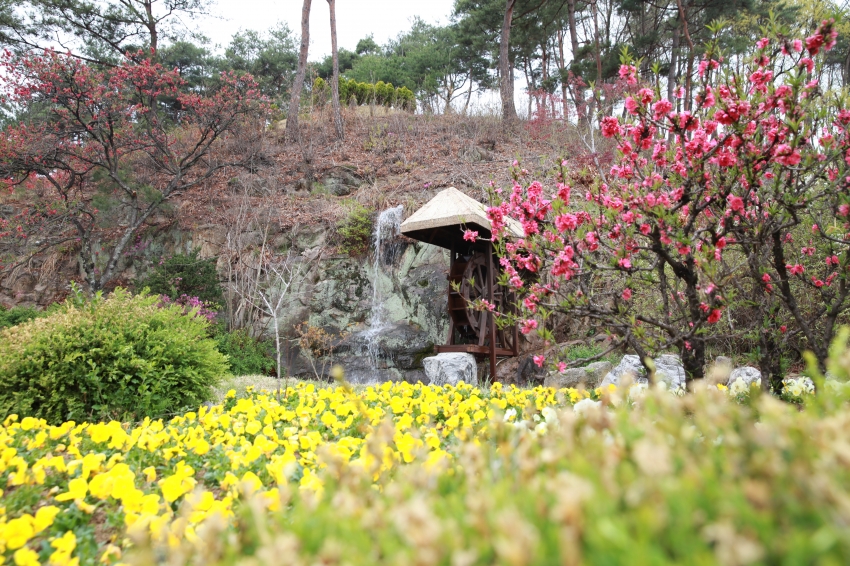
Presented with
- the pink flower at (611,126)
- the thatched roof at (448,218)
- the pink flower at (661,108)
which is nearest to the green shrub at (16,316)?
the thatched roof at (448,218)

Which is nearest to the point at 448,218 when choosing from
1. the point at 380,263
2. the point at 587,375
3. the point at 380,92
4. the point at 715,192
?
the point at 587,375

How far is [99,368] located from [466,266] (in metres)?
5.57

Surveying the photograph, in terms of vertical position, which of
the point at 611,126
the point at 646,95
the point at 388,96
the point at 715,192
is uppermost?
the point at 388,96

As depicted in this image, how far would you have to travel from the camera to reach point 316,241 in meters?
11.8

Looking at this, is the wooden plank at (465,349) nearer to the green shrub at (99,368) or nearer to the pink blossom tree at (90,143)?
the green shrub at (99,368)

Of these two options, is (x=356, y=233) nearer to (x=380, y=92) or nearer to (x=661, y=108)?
(x=380, y=92)

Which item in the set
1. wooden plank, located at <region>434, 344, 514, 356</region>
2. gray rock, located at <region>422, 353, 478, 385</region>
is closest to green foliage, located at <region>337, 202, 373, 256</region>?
wooden plank, located at <region>434, 344, 514, 356</region>

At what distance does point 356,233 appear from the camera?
11250mm

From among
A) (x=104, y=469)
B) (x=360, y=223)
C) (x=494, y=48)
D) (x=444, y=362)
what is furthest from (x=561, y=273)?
(x=494, y=48)

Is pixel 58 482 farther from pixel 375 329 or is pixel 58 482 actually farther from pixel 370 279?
pixel 370 279

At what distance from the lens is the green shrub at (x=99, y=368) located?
423cm

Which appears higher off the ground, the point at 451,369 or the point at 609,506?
the point at 609,506

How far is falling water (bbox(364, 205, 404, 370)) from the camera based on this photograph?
396 inches

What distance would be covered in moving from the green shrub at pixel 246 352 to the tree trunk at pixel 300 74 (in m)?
7.27
